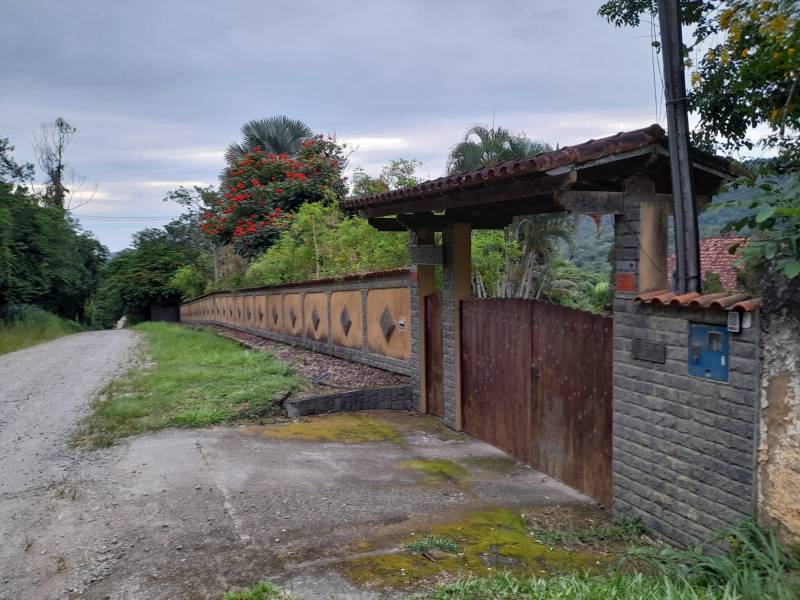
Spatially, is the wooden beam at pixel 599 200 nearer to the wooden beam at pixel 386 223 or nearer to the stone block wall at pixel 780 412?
the stone block wall at pixel 780 412

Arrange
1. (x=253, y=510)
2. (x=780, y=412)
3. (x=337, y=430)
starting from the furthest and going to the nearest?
(x=337, y=430), (x=253, y=510), (x=780, y=412)

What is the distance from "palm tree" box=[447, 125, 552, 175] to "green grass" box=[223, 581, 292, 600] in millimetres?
15350

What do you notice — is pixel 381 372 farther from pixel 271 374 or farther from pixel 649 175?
pixel 649 175

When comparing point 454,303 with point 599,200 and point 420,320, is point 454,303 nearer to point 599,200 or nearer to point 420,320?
point 420,320

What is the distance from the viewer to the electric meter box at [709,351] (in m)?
4.05

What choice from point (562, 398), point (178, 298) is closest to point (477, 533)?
point (562, 398)

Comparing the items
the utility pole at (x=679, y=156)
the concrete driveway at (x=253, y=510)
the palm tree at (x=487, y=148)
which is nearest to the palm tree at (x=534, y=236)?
the palm tree at (x=487, y=148)

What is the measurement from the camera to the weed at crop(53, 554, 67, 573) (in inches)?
168

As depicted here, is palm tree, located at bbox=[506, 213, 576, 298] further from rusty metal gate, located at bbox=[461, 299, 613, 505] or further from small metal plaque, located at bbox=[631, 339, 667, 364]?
small metal plaque, located at bbox=[631, 339, 667, 364]

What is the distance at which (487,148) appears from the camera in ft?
59.3

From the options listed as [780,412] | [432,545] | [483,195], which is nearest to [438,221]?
[483,195]

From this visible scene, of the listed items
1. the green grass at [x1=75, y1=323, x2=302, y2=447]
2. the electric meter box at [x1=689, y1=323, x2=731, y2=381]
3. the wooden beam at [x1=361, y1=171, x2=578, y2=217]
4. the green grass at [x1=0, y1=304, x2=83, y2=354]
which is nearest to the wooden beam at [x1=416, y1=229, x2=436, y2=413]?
the wooden beam at [x1=361, y1=171, x2=578, y2=217]

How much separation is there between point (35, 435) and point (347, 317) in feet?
19.7

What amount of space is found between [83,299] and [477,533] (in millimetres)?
44175
